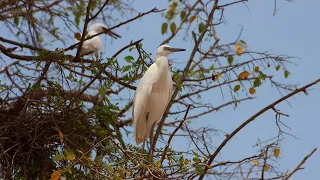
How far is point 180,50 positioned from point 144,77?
375 mm

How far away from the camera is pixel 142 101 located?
168 inches

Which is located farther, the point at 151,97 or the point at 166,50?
the point at 166,50

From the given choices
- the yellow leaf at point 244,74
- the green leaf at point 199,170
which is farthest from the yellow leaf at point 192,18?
the green leaf at point 199,170

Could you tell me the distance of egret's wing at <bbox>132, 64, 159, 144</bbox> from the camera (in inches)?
166

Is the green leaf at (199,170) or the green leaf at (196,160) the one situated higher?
the green leaf at (196,160)

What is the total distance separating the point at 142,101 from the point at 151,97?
3.0 inches

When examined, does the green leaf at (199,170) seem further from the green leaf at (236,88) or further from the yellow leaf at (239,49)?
the yellow leaf at (239,49)

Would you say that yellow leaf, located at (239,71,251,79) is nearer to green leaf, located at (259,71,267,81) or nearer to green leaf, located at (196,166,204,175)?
green leaf, located at (259,71,267,81)

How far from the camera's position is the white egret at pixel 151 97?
4.23 m

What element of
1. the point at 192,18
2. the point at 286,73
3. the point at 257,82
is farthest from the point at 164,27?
the point at 286,73

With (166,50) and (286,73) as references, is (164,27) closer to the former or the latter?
(166,50)

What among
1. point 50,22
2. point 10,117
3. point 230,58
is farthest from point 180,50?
point 10,117

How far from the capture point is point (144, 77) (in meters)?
4.23

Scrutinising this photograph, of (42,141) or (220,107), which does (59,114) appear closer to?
(42,141)
